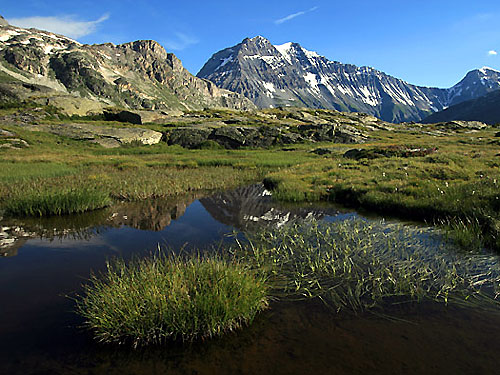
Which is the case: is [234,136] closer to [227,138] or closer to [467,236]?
[227,138]

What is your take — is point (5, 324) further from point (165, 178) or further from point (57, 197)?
point (165, 178)

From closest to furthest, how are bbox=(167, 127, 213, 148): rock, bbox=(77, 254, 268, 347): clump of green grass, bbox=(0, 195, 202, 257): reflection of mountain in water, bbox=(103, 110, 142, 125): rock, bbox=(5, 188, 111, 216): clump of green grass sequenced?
bbox=(77, 254, 268, 347): clump of green grass
bbox=(0, 195, 202, 257): reflection of mountain in water
bbox=(5, 188, 111, 216): clump of green grass
bbox=(167, 127, 213, 148): rock
bbox=(103, 110, 142, 125): rock

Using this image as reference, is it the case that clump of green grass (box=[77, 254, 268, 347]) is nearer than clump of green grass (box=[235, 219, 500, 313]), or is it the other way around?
clump of green grass (box=[77, 254, 268, 347])

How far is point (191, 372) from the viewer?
177 inches

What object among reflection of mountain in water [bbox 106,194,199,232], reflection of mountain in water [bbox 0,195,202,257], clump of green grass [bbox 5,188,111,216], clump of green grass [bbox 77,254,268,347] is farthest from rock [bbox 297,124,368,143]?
clump of green grass [bbox 77,254,268,347]

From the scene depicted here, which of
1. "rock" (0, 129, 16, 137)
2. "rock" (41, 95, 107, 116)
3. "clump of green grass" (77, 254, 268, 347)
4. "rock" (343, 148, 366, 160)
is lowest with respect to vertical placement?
"clump of green grass" (77, 254, 268, 347)

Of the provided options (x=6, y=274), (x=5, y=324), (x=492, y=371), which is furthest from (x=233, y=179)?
(x=492, y=371)

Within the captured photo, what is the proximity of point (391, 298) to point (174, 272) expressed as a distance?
4.66m

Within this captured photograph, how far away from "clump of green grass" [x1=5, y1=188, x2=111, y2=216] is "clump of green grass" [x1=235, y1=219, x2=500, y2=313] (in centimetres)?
898

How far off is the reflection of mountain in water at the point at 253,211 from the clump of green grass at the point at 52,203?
576cm

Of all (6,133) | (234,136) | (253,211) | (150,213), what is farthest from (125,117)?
(253,211)

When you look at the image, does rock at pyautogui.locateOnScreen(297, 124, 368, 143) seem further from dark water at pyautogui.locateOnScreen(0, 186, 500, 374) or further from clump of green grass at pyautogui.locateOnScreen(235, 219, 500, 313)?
dark water at pyautogui.locateOnScreen(0, 186, 500, 374)

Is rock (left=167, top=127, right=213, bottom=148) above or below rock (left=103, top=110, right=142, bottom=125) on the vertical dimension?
below

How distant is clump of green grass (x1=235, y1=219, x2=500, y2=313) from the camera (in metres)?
6.37
